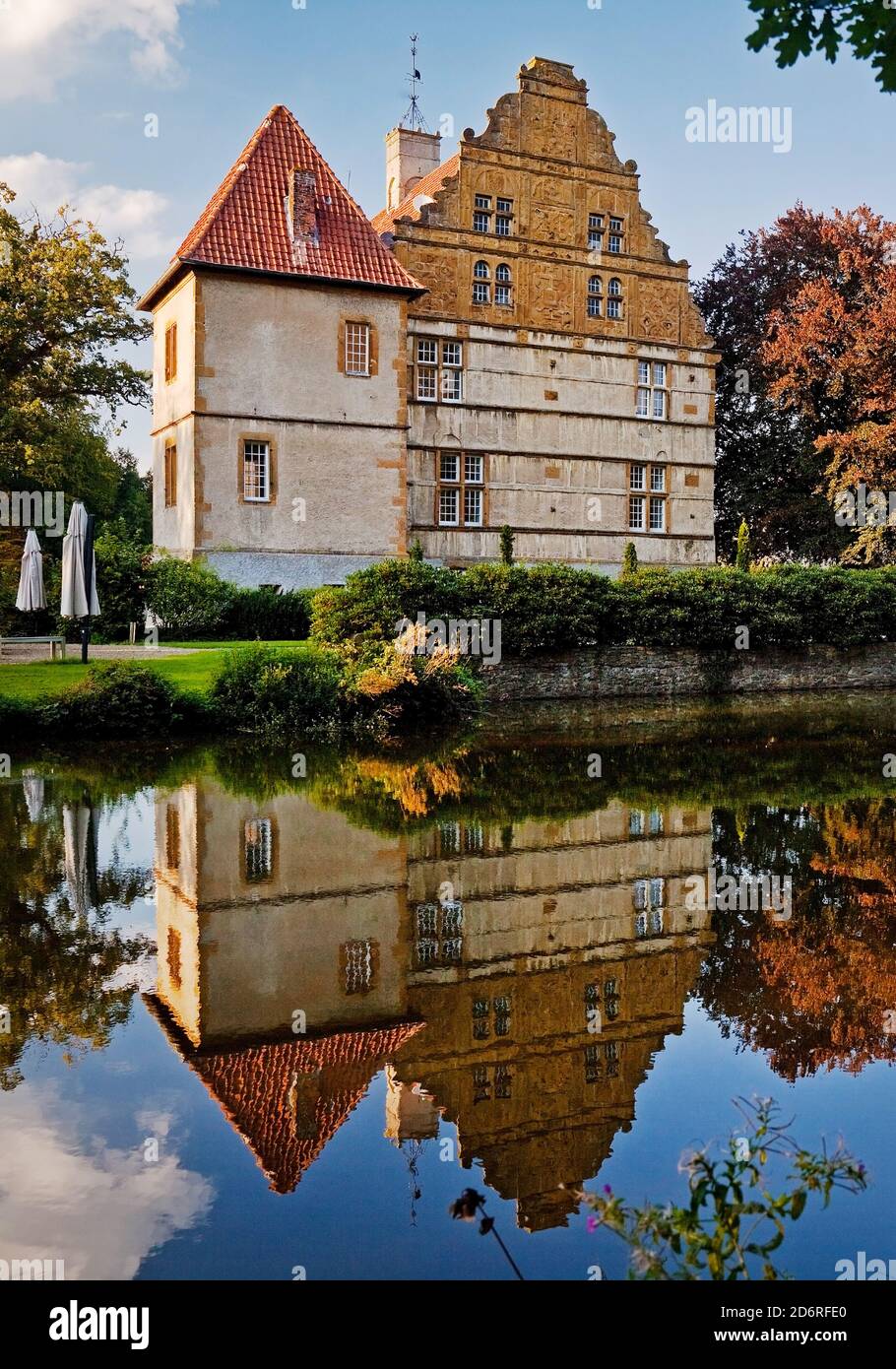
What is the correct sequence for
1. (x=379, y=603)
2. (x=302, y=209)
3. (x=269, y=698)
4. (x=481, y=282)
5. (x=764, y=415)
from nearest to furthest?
(x=269, y=698) → (x=379, y=603) → (x=302, y=209) → (x=481, y=282) → (x=764, y=415)

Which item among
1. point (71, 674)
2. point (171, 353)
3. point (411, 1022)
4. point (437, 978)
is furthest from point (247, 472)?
point (411, 1022)

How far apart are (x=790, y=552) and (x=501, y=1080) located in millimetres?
38444

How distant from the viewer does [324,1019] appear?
5.95 meters

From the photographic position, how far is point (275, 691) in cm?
1873

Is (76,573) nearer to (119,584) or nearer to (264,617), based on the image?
(119,584)

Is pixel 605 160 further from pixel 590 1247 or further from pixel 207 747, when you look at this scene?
pixel 590 1247

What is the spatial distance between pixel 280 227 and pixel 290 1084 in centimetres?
2764

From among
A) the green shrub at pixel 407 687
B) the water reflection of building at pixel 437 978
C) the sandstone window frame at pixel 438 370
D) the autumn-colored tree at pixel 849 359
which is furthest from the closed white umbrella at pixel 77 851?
the autumn-colored tree at pixel 849 359

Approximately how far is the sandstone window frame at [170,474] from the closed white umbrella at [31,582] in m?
8.42

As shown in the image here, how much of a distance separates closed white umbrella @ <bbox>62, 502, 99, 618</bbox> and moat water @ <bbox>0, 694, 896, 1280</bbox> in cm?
868

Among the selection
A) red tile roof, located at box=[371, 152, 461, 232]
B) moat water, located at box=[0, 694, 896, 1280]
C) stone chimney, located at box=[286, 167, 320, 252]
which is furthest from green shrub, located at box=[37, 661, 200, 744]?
red tile roof, located at box=[371, 152, 461, 232]

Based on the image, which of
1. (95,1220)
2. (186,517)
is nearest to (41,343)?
(186,517)

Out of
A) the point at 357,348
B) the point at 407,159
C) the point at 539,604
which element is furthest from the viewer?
the point at 407,159

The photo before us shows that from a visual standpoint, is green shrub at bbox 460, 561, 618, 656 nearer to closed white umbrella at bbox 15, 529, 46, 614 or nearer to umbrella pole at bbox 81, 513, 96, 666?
umbrella pole at bbox 81, 513, 96, 666
